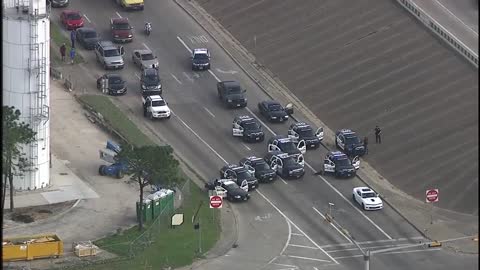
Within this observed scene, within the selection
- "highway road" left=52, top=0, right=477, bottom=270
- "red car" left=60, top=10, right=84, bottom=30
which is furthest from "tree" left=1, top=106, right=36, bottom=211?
"red car" left=60, top=10, right=84, bottom=30

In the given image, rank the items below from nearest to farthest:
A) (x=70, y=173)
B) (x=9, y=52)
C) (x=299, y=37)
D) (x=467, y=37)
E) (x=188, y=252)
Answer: (x=188, y=252)
(x=9, y=52)
(x=70, y=173)
(x=467, y=37)
(x=299, y=37)

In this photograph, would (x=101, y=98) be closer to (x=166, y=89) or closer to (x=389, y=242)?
(x=166, y=89)

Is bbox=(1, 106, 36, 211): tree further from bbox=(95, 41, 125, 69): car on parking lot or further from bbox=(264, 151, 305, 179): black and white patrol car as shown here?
bbox=(95, 41, 125, 69): car on parking lot

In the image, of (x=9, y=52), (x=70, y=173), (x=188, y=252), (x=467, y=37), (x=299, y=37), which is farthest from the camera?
(x=299, y=37)

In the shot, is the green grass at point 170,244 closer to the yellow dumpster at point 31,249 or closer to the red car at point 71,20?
the yellow dumpster at point 31,249

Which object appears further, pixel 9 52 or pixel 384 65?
pixel 384 65

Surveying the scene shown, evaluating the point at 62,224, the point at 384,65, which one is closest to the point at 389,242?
the point at 62,224
